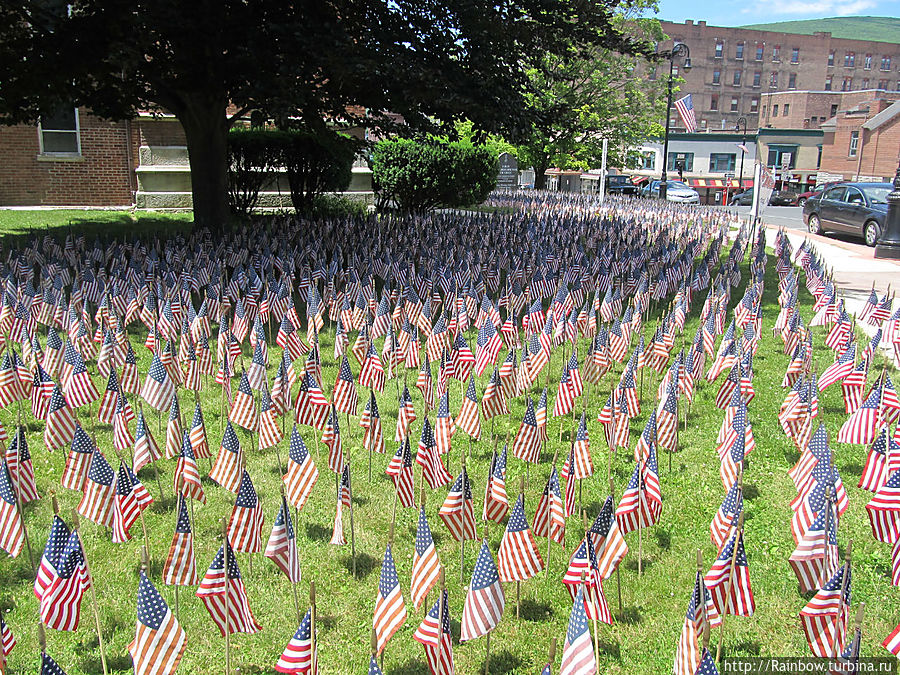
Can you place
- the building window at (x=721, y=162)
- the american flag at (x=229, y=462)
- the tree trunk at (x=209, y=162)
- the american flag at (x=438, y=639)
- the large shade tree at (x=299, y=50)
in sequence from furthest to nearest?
the building window at (x=721, y=162) → the tree trunk at (x=209, y=162) → the large shade tree at (x=299, y=50) → the american flag at (x=229, y=462) → the american flag at (x=438, y=639)

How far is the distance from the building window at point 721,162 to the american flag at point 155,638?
7319 cm

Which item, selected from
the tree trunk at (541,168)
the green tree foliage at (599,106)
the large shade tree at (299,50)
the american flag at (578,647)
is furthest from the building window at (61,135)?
the american flag at (578,647)

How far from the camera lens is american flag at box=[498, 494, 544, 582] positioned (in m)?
3.41

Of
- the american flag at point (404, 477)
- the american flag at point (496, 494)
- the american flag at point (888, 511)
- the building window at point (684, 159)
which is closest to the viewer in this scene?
the american flag at point (888, 511)

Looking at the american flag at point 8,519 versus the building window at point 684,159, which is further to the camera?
the building window at point 684,159

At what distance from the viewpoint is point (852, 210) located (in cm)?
1984

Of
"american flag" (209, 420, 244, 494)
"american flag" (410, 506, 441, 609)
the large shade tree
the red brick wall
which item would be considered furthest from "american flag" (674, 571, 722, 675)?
the red brick wall

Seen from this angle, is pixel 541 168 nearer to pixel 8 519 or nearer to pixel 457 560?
pixel 457 560

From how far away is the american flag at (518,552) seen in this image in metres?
3.41

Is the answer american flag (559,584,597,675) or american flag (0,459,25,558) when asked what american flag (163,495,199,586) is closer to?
american flag (0,459,25,558)

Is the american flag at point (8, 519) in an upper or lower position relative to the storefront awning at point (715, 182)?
lower

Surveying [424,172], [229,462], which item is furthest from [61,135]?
[229,462]

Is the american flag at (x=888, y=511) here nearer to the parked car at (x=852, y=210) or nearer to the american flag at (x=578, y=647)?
the american flag at (x=578, y=647)

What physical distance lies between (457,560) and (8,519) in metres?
2.22
